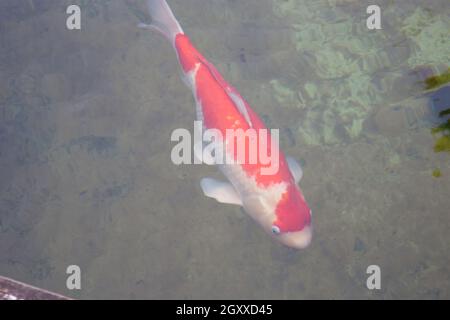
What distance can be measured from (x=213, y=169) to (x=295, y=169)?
0.70m

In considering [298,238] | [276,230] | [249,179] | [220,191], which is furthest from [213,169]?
[298,238]

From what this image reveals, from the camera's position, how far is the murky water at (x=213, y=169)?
3385 mm

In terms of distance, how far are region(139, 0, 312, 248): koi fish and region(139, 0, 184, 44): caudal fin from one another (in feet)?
1.30

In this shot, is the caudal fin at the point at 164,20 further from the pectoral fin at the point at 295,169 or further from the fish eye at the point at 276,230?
the fish eye at the point at 276,230

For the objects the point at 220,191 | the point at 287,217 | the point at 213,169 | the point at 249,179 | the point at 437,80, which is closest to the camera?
the point at 287,217

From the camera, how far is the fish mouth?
10.5ft

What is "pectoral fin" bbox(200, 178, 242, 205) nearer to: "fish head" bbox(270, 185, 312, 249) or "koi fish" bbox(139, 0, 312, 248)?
"koi fish" bbox(139, 0, 312, 248)

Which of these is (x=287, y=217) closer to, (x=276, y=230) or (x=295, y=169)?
(x=276, y=230)

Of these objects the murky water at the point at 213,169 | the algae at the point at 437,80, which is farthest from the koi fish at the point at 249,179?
the algae at the point at 437,80

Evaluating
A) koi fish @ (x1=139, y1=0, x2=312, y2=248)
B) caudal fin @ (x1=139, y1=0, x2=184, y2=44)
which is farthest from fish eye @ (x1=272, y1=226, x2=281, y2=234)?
caudal fin @ (x1=139, y1=0, x2=184, y2=44)

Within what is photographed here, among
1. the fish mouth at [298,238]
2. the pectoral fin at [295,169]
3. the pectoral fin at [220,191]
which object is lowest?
the fish mouth at [298,238]

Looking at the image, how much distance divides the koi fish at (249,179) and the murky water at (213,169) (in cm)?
23

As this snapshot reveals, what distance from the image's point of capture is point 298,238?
10.5 ft

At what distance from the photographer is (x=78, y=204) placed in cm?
376
